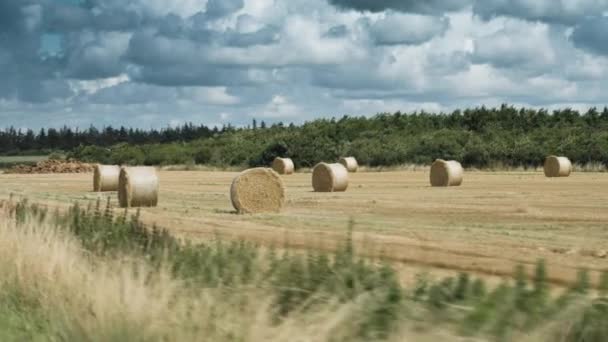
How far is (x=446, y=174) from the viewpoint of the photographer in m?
36.2

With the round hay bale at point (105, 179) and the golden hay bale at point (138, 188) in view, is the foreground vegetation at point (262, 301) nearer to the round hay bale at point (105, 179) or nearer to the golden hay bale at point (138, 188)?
the golden hay bale at point (138, 188)

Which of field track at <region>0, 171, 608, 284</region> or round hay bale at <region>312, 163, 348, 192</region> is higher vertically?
round hay bale at <region>312, 163, 348, 192</region>

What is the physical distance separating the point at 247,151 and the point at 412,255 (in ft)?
203

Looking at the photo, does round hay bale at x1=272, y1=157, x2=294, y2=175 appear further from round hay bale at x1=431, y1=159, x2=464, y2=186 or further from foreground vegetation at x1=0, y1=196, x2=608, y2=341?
foreground vegetation at x1=0, y1=196, x2=608, y2=341

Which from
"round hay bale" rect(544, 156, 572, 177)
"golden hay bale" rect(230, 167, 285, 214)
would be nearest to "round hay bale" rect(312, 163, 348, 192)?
"golden hay bale" rect(230, 167, 285, 214)

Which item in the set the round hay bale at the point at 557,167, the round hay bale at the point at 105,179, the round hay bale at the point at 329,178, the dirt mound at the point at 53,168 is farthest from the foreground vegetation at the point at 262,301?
the dirt mound at the point at 53,168

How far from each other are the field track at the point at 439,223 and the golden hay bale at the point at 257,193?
0.51 metres

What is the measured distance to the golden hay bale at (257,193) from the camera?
2403 cm

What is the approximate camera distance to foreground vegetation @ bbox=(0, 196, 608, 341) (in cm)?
586

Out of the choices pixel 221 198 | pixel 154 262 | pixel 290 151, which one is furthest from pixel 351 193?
pixel 290 151

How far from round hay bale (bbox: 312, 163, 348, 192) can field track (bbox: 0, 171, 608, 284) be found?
563mm

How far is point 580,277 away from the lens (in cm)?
630

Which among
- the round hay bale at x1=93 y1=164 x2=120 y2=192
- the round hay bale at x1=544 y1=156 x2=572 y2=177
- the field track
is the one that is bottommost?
the field track

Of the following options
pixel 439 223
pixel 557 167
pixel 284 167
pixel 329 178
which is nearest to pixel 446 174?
pixel 329 178
